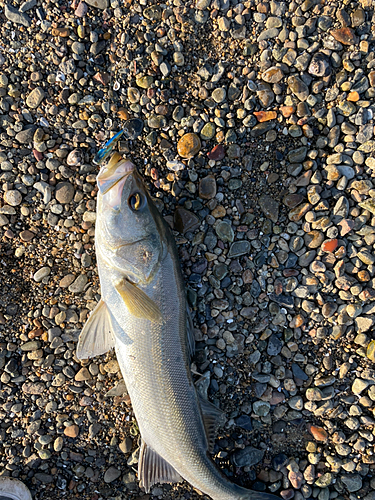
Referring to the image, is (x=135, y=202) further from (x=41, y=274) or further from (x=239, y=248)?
(x=41, y=274)

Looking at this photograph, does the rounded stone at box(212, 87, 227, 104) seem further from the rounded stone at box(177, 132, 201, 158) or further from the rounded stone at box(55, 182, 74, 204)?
the rounded stone at box(55, 182, 74, 204)

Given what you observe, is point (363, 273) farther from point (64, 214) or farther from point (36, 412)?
point (36, 412)

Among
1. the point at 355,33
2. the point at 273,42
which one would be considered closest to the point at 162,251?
the point at 273,42

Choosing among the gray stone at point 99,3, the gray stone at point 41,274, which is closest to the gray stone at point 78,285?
the gray stone at point 41,274

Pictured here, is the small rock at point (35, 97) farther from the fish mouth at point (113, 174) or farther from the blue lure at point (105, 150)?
the fish mouth at point (113, 174)

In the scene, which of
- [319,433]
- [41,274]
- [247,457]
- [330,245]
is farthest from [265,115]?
[247,457]
